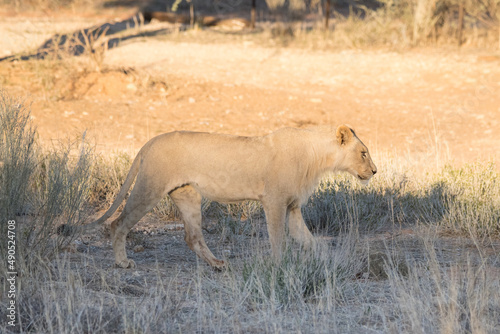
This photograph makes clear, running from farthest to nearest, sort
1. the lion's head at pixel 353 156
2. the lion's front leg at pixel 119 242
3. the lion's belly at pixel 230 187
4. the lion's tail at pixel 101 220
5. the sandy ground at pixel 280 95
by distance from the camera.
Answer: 1. the sandy ground at pixel 280 95
2. the lion's head at pixel 353 156
3. the lion's front leg at pixel 119 242
4. the lion's belly at pixel 230 187
5. the lion's tail at pixel 101 220

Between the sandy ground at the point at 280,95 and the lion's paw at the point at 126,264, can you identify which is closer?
the lion's paw at the point at 126,264

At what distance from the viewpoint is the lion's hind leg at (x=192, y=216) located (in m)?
5.88

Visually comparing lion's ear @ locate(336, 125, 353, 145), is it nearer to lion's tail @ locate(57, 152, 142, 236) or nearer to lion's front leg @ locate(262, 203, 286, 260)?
lion's front leg @ locate(262, 203, 286, 260)

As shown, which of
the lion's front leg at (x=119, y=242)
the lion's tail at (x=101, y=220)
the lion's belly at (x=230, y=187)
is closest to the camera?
the lion's tail at (x=101, y=220)

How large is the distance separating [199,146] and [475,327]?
259cm

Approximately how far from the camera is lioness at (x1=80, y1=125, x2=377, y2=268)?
18.0ft

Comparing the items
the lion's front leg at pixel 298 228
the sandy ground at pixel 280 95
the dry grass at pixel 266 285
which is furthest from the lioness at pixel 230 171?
the sandy ground at pixel 280 95

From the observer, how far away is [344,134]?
227 inches

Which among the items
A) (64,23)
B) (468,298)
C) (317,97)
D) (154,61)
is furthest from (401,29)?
(468,298)

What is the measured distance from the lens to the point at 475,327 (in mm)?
3992

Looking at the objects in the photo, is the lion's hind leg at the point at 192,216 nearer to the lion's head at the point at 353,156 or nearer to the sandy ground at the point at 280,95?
the lion's head at the point at 353,156

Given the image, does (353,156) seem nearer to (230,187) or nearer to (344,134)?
(344,134)

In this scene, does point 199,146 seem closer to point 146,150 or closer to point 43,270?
point 146,150

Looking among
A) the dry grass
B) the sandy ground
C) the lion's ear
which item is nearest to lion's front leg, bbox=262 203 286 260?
the dry grass
